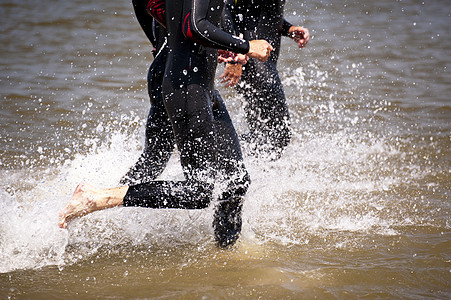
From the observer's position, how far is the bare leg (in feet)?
10.2

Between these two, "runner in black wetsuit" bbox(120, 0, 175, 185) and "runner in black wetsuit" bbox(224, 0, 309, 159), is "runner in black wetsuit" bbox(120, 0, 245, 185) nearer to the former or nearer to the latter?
"runner in black wetsuit" bbox(120, 0, 175, 185)

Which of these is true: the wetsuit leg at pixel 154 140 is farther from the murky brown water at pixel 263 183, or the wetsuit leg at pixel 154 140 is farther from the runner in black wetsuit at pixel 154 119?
the murky brown water at pixel 263 183

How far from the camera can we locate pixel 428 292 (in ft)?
9.95

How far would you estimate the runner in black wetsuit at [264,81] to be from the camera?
13.4ft

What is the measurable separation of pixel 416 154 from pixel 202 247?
8.78 ft

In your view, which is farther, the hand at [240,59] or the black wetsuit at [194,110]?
the hand at [240,59]

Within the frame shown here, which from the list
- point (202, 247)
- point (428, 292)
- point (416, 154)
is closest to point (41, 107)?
point (202, 247)

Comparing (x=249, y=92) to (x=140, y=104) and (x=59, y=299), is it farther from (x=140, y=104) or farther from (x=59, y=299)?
(x=140, y=104)

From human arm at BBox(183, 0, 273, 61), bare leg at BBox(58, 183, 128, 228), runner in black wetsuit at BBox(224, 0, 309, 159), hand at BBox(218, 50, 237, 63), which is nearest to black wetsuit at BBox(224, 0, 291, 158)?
runner in black wetsuit at BBox(224, 0, 309, 159)

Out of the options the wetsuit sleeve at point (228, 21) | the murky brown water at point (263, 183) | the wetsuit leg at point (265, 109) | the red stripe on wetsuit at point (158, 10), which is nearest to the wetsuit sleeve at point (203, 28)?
the red stripe on wetsuit at point (158, 10)

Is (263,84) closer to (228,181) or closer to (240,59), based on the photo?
(240,59)

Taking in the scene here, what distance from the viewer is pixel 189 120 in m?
3.08

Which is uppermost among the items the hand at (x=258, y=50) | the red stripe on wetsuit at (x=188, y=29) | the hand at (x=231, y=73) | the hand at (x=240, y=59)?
Answer: the red stripe on wetsuit at (x=188, y=29)

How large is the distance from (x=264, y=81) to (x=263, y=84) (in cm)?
2
